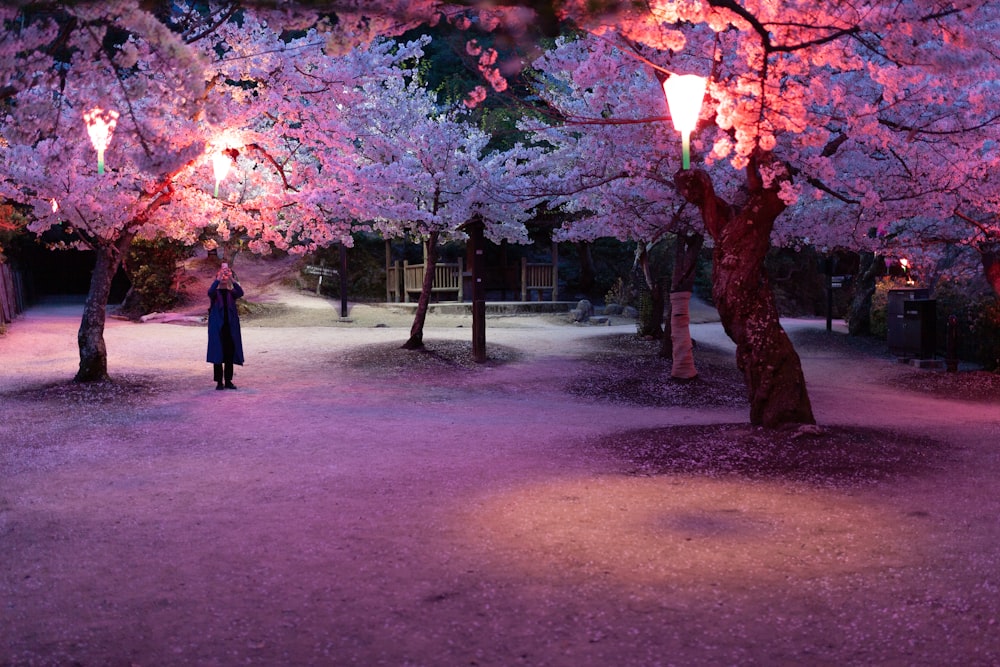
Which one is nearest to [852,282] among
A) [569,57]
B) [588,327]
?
[588,327]

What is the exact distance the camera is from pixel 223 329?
1223cm

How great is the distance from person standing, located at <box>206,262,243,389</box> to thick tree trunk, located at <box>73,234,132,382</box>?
1.76 m

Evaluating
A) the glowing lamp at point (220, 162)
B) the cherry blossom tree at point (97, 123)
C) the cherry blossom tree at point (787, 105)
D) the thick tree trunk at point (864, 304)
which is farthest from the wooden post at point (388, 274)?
the cherry blossom tree at point (787, 105)

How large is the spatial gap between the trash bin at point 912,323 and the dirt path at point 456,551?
30.5 feet

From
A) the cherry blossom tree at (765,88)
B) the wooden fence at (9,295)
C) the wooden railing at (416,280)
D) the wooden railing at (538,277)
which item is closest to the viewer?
the cherry blossom tree at (765,88)

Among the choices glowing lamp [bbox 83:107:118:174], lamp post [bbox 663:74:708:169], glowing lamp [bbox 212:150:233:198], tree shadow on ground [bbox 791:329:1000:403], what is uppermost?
glowing lamp [bbox 212:150:233:198]

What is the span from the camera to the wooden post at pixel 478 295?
16.6 metres

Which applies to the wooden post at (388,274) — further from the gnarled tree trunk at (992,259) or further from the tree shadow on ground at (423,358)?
the gnarled tree trunk at (992,259)

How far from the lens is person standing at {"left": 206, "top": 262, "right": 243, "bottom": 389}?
1212cm

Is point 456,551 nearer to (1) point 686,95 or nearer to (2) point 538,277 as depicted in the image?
(1) point 686,95

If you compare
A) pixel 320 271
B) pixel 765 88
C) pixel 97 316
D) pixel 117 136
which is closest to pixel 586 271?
pixel 320 271

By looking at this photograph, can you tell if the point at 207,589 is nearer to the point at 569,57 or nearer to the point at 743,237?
the point at 743,237

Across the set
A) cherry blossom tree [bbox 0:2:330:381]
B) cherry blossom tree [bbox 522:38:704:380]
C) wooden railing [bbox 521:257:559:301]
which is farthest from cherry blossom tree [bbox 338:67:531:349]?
wooden railing [bbox 521:257:559:301]

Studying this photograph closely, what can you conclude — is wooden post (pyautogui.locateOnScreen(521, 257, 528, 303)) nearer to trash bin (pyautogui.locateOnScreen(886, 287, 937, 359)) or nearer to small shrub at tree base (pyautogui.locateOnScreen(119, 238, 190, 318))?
small shrub at tree base (pyautogui.locateOnScreen(119, 238, 190, 318))
